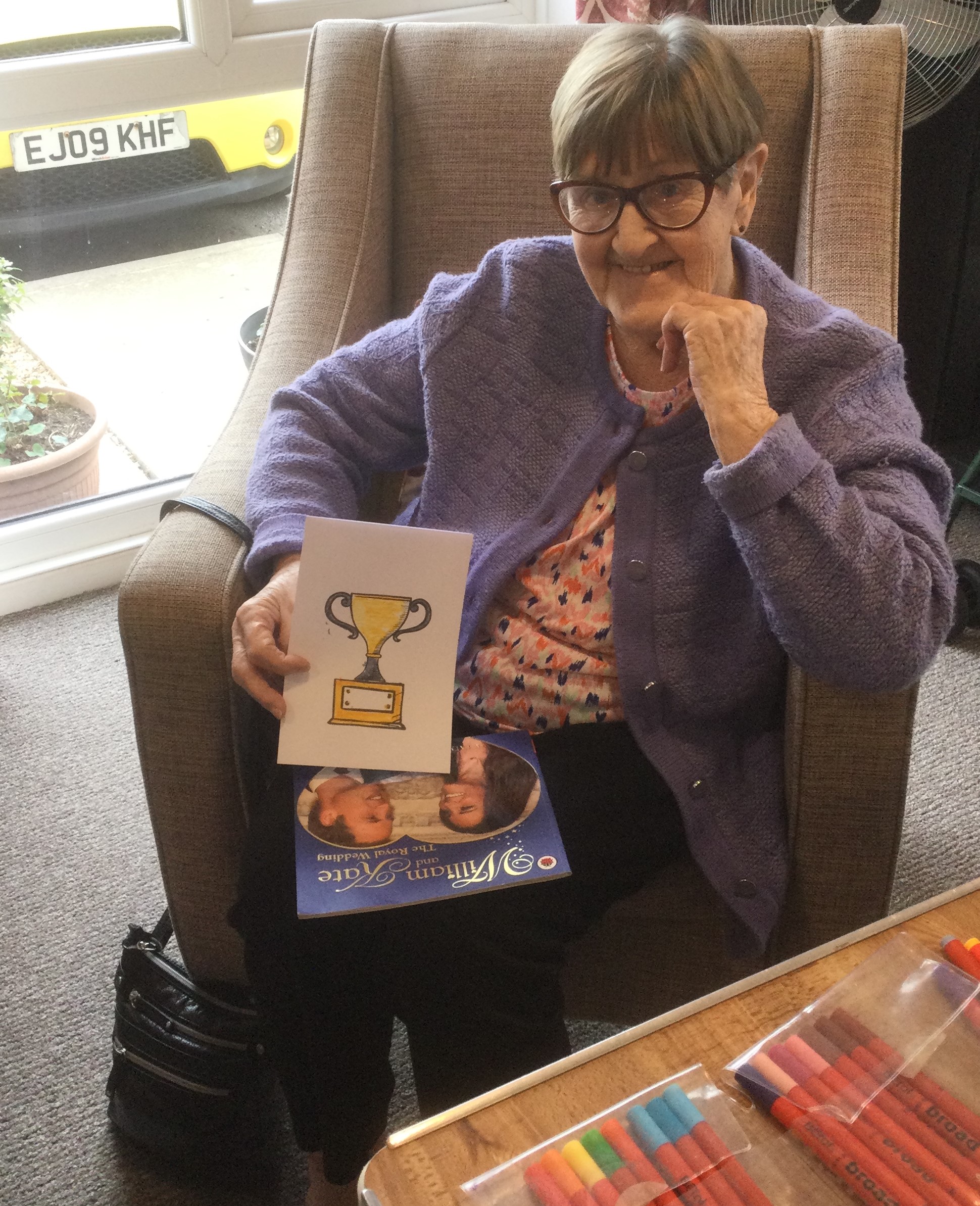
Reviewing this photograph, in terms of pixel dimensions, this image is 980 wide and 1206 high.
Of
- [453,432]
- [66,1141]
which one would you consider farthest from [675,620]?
[66,1141]

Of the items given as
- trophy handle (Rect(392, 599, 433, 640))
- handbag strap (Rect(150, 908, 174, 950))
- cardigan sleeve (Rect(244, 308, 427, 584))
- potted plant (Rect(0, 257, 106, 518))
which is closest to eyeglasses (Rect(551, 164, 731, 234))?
cardigan sleeve (Rect(244, 308, 427, 584))

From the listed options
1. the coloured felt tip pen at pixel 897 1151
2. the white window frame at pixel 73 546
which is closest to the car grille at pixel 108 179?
the white window frame at pixel 73 546

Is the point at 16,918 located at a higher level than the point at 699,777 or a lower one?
lower

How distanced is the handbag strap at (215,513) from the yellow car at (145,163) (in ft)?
3.54

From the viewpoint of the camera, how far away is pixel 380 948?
3.63 feet

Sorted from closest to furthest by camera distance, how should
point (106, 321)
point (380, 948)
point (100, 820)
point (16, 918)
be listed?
point (380, 948) < point (16, 918) < point (100, 820) < point (106, 321)

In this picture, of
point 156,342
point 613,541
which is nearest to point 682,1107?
point 613,541

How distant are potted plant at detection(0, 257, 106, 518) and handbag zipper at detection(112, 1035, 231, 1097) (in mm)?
1339

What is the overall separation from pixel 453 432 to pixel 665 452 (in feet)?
0.81

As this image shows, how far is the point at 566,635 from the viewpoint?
123 centimetres

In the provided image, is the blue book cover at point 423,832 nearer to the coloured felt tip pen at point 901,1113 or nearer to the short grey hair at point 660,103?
the coloured felt tip pen at point 901,1113

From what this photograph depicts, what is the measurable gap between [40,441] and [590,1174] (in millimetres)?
1997

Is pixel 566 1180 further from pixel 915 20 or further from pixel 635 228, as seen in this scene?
pixel 915 20

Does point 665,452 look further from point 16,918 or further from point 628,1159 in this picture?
point 16,918
